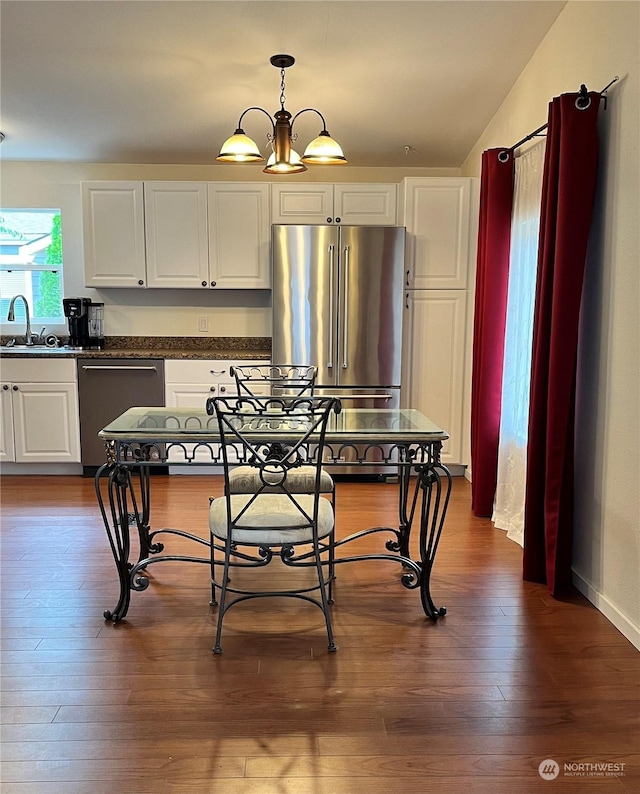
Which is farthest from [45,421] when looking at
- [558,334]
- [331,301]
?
[558,334]

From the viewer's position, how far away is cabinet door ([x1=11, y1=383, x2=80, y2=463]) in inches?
175

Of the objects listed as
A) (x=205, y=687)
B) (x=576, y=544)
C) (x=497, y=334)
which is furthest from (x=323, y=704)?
(x=497, y=334)

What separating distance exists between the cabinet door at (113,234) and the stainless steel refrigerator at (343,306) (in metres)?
1.05

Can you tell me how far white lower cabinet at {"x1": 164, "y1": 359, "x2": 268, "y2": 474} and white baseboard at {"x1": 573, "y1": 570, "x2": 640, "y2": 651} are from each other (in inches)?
102

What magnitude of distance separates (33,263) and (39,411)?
1327 millimetres

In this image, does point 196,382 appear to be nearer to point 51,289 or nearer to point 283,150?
point 51,289

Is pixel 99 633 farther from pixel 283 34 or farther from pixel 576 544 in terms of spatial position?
pixel 283 34

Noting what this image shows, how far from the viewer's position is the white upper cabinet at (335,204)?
14.7 feet

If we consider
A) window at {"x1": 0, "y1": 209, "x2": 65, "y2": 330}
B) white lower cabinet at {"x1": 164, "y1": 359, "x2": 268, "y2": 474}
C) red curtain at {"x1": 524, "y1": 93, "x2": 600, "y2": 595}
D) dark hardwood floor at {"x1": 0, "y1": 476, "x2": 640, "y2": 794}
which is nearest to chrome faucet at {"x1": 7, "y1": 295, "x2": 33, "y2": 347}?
window at {"x1": 0, "y1": 209, "x2": 65, "y2": 330}

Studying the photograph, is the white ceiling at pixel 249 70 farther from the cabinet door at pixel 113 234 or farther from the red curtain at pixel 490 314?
the red curtain at pixel 490 314

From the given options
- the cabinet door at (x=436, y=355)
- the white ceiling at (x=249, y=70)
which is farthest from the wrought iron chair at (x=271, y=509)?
the cabinet door at (x=436, y=355)

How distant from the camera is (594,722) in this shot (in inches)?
72.7

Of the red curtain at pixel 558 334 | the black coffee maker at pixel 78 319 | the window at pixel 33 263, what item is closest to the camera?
the red curtain at pixel 558 334

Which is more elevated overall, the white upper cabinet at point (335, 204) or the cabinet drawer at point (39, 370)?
the white upper cabinet at point (335, 204)
